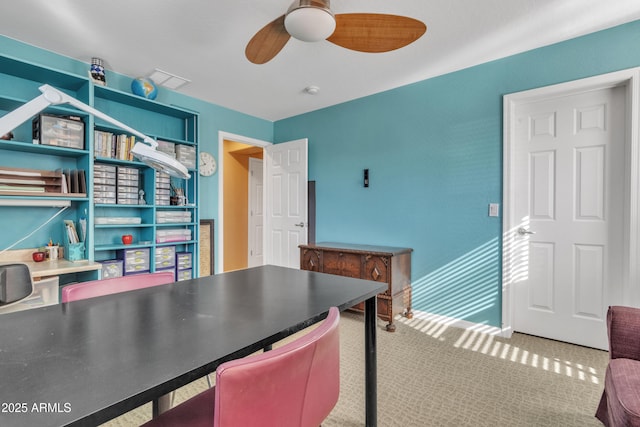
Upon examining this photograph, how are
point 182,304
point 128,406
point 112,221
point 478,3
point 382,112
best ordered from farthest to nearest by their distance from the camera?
1. point 382,112
2. point 112,221
3. point 478,3
4. point 182,304
5. point 128,406

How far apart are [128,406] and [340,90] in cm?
341

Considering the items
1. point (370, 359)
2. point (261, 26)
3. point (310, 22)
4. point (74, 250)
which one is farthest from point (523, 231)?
point (74, 250)

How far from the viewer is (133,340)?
836 millimetres

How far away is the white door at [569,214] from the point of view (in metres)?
2.34

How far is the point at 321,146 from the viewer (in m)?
4.03

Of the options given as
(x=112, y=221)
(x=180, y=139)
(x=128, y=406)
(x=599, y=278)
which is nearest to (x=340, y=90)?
(x=180, y=139)

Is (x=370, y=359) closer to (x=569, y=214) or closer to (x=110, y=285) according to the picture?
(x=110, y=285)

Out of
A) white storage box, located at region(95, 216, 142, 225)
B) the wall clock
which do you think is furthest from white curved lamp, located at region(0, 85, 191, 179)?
the wall clock

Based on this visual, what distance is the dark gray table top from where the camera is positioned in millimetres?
582

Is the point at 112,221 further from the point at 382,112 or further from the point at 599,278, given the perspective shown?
the point at 599,278

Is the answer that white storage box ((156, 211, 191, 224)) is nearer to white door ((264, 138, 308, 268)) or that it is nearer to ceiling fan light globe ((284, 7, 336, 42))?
white door ((264, 138, 308, 268))

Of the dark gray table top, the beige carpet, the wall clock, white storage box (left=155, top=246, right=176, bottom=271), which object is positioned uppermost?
the wall clock

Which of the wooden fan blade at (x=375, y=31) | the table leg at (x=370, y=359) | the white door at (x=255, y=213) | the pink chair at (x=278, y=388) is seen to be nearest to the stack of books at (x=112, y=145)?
the wooden fan blade at (x=375, y=31)

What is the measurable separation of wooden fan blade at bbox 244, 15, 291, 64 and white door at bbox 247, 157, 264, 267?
3.87 m
